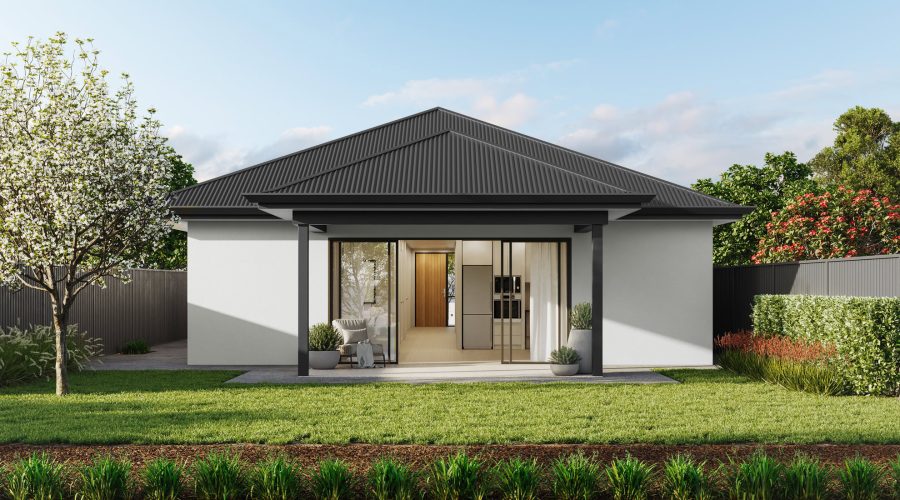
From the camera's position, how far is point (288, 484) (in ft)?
17.8

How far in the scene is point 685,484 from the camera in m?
5.39

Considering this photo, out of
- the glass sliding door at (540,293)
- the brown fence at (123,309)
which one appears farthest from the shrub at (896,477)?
the brown fence at (123,309)

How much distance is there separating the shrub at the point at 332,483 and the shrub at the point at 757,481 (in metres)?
2.91

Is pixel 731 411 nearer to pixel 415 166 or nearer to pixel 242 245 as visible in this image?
pixel 415 166

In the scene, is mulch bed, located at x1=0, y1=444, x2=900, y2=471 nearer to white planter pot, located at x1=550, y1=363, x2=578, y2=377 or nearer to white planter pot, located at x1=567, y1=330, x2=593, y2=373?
white planter pot, located at x1=550, y1=363, x2=578, y2=377

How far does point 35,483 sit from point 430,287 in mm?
20730

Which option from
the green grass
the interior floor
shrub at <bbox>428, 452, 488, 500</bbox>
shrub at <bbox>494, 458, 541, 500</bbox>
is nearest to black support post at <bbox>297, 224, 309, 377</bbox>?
the green grass

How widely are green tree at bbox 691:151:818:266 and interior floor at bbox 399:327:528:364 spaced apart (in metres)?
10.1

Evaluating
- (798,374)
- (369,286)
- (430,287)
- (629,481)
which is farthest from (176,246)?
(629,481)

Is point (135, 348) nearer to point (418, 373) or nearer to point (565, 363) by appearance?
point (418, 373)

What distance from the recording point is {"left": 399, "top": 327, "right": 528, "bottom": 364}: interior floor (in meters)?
15.2

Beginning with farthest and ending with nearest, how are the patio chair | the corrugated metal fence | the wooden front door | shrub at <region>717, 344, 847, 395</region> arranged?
the wooden front door
the patio chair
the corrugated metal fence
shrub at <region>717, 344, 847, 395</region>

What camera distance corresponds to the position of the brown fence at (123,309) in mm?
14008

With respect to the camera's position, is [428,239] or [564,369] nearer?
[564,369]
